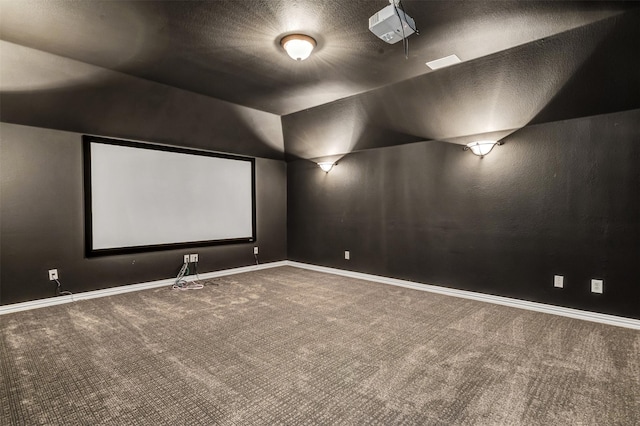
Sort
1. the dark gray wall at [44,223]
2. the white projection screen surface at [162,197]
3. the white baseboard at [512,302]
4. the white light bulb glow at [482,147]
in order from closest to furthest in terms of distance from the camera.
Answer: the white baseboard at [512,302] → the dark gray wall at [44,223] → the white light bulb glow at [482,147] → the white projection screen surface at [162,197]

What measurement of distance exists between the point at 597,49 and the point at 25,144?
19.6 feet

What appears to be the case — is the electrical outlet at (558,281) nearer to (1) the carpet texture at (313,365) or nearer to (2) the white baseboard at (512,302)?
(2) the white baseboard at (512,302)

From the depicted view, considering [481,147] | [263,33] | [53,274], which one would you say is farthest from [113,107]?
[481,147]

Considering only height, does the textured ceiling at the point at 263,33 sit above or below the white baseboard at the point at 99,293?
above

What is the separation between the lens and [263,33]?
2.94 m

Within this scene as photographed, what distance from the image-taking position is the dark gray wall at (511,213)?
130 inches

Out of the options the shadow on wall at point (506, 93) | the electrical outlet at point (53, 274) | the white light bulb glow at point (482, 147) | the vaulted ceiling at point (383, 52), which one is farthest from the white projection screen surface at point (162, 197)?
the white light bulb glow at point (482, 147)

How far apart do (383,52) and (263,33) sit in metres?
1.18

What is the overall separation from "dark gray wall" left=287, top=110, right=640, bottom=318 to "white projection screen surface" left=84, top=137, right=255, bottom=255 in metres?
1.86

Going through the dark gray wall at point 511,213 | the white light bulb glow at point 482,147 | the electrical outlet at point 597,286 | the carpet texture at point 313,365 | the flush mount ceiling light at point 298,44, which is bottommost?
the carpet texture at point 313,365

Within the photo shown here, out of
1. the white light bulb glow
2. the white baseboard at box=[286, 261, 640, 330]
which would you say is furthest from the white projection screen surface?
the white light bulb glow

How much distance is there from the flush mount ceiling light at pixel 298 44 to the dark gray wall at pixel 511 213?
241 cm

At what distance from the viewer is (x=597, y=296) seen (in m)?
3.42

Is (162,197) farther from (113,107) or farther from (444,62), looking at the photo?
(444,62)
